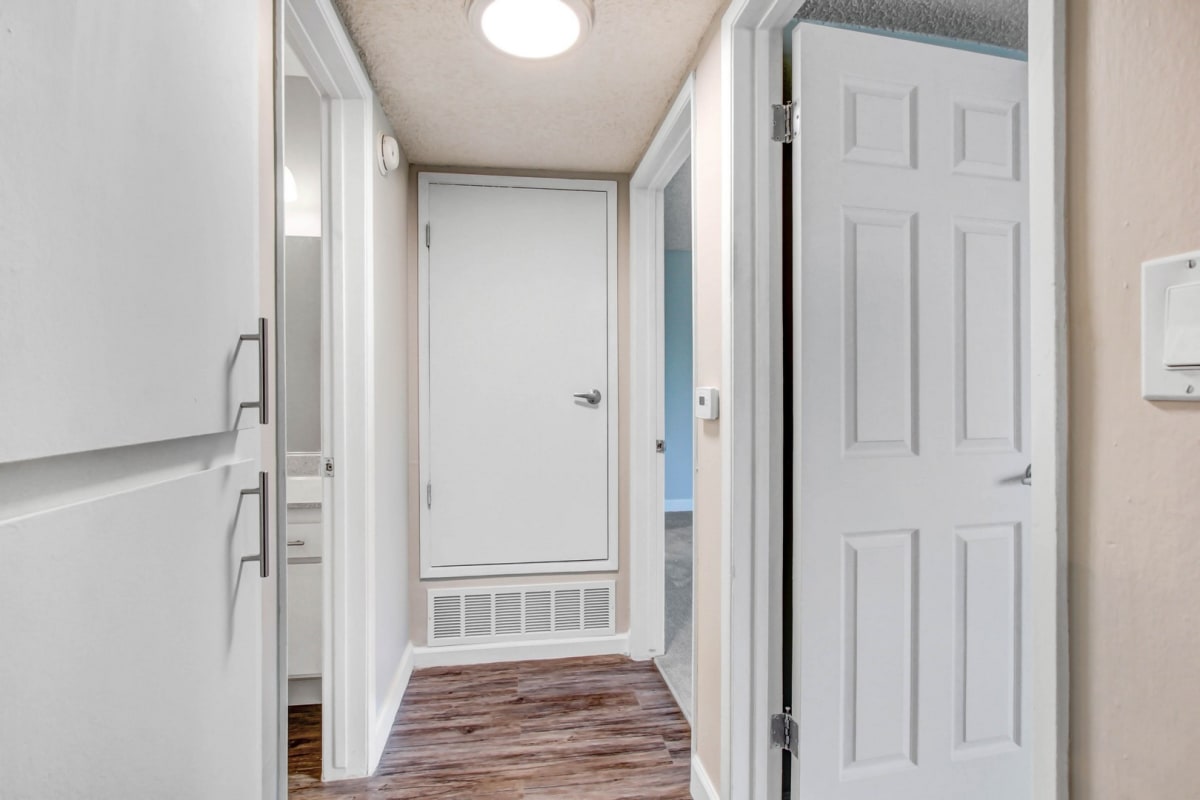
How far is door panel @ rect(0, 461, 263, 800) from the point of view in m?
0.46

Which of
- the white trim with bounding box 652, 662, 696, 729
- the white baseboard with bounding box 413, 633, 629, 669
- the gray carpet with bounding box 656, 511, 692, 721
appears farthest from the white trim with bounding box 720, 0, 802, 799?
the white baseboard with bounding box 413, 633, 629, 669

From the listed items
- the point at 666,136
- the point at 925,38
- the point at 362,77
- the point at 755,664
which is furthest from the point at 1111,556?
the point at 362,77

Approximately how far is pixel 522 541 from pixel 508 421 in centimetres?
55

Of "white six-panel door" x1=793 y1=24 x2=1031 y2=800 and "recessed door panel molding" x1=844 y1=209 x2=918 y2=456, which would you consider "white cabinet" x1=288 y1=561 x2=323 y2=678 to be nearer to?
"white six-panel door" x1=793 y1=24 x2=1031 y2=800

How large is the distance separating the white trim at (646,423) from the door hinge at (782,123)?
1152mm

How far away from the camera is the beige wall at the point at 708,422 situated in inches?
58.1

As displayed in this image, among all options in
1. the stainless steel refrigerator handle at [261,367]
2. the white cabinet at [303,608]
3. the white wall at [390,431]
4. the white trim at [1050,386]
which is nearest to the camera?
the white trim at [1050,386]

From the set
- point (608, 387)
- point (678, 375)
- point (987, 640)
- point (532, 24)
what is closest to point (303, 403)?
point (608, 387)

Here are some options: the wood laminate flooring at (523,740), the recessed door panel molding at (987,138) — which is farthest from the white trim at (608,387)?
the recessed door panel molding at (987,138)

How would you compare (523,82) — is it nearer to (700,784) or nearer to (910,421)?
(910,421)

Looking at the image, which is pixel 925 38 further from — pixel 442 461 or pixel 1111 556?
pixel 442 461

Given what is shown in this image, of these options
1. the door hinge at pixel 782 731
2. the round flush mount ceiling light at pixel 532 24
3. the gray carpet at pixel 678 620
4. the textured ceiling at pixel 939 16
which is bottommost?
the gray carpet at pixel 678 620

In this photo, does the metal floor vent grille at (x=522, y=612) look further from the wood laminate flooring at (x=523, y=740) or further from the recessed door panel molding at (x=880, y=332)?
the recessed door panel molding at (x=880, y=332)

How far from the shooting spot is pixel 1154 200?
49 cm
